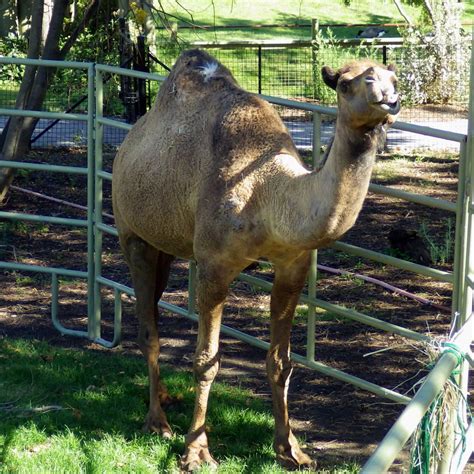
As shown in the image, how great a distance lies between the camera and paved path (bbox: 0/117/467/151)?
13.7 meters

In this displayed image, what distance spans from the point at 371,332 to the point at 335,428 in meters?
1.64

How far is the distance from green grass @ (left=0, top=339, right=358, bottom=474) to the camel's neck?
1543 millimetres

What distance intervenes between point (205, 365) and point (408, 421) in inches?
115

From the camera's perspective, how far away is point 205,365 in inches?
209

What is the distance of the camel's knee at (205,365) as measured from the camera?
5.32 metres

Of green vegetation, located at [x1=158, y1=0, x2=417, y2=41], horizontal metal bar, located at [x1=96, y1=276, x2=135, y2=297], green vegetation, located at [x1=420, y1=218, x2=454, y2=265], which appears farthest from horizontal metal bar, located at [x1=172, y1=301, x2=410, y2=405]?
green vegetation, located at [x1=158, y1=0, x2=417, y2=41]

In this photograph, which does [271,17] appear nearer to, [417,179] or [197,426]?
[417,179]

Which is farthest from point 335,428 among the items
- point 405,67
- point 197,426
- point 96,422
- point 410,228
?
point 405,67

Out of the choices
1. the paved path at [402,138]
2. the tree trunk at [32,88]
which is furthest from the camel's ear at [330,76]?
the paved path at [402,138]

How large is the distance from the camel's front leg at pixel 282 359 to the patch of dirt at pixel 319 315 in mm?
205

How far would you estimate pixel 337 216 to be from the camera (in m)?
4.24

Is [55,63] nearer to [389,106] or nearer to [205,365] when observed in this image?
[205,365]

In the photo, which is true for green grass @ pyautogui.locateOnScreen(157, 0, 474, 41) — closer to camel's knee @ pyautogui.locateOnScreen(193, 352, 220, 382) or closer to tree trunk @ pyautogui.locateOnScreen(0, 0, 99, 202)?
tree trunk @ pyautogui.locateOnScreen(0, 0, 99, 202)

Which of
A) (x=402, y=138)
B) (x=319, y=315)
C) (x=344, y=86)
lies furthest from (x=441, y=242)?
(x=344, y=86)
